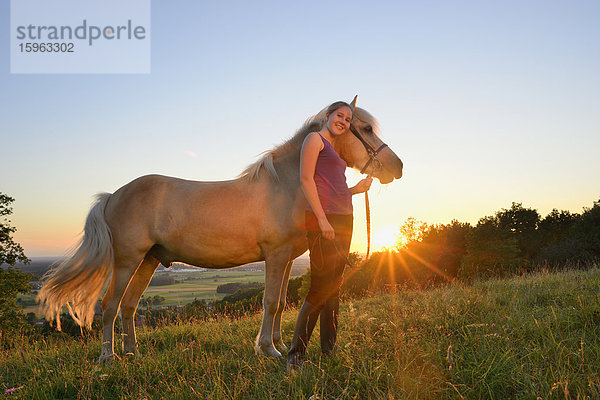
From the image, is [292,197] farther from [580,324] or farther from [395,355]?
[580,324]

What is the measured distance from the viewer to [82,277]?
469 centimetres

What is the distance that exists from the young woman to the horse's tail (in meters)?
2.87

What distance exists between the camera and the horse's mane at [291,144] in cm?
455

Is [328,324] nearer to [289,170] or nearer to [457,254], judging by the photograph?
[289,170]

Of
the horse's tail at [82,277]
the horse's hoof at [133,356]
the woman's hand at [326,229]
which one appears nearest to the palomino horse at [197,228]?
the horse's tail at [82,277]

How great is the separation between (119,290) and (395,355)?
3543 millimetres

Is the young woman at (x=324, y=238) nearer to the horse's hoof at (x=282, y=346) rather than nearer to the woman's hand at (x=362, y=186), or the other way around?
the woman's hand at (x=362, y=186)

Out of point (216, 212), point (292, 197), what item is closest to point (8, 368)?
point (216, 212)

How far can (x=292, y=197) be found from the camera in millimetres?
4352

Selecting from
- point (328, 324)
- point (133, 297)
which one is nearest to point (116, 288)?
point (133, 297)

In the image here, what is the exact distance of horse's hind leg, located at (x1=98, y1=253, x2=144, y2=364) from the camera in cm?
461

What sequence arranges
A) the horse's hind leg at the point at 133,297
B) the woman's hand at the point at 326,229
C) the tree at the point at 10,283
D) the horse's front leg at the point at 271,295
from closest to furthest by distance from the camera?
the woman's hand at the point at 326,229 → the horse's front leg at the point at 271,295 → the horse's hind leg at the point at 133,297 → the tree at the point at 10,283

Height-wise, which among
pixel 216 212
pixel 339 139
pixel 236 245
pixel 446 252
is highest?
pixel 339 139

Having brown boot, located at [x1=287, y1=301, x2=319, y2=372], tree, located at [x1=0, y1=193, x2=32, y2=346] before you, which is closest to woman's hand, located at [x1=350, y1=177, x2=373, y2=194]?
brown boot, located at [x1=287, y1=301, x2=319, y2=372]
